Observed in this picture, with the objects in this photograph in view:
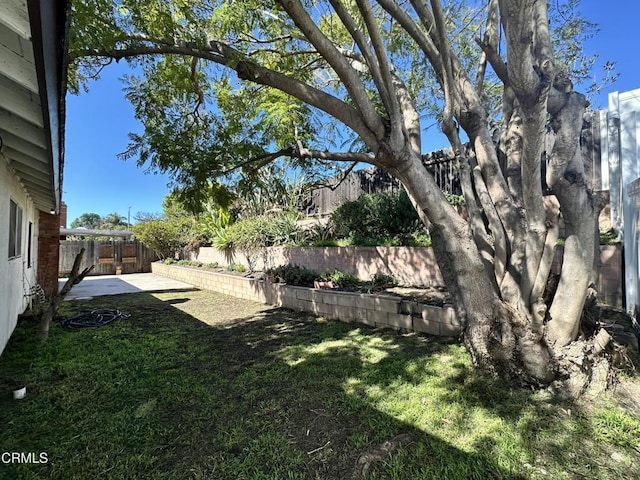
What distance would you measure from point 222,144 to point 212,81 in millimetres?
1939

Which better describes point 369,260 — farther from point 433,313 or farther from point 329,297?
point 433,313

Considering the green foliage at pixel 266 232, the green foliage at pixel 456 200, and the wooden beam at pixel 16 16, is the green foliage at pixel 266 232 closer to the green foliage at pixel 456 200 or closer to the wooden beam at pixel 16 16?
the green foliage at pixel 456 200

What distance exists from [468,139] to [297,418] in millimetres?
3466

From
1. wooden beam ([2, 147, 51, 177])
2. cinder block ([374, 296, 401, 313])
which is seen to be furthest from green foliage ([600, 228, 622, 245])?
wooden beam ([2, 147, 51, 177])

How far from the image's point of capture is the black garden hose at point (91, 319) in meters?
5.54

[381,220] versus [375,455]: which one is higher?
[381,220]

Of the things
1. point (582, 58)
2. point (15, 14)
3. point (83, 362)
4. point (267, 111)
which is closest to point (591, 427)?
point (15, 14)

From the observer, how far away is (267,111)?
5555 millimetres

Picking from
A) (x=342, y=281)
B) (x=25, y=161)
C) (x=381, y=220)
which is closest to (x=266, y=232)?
(x=381, y=220)

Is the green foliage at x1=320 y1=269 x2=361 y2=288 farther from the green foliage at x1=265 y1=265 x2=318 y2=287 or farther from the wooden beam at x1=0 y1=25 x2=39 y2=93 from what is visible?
the wooden beam at x1=0 y1=25 x2=39 y2=93

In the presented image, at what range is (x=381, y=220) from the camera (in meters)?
6.99

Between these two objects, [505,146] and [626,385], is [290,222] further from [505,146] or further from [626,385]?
[626,385]

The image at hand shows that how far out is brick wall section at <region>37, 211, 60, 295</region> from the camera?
310 inches

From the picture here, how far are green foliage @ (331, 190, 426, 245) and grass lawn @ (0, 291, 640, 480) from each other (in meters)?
3.02
